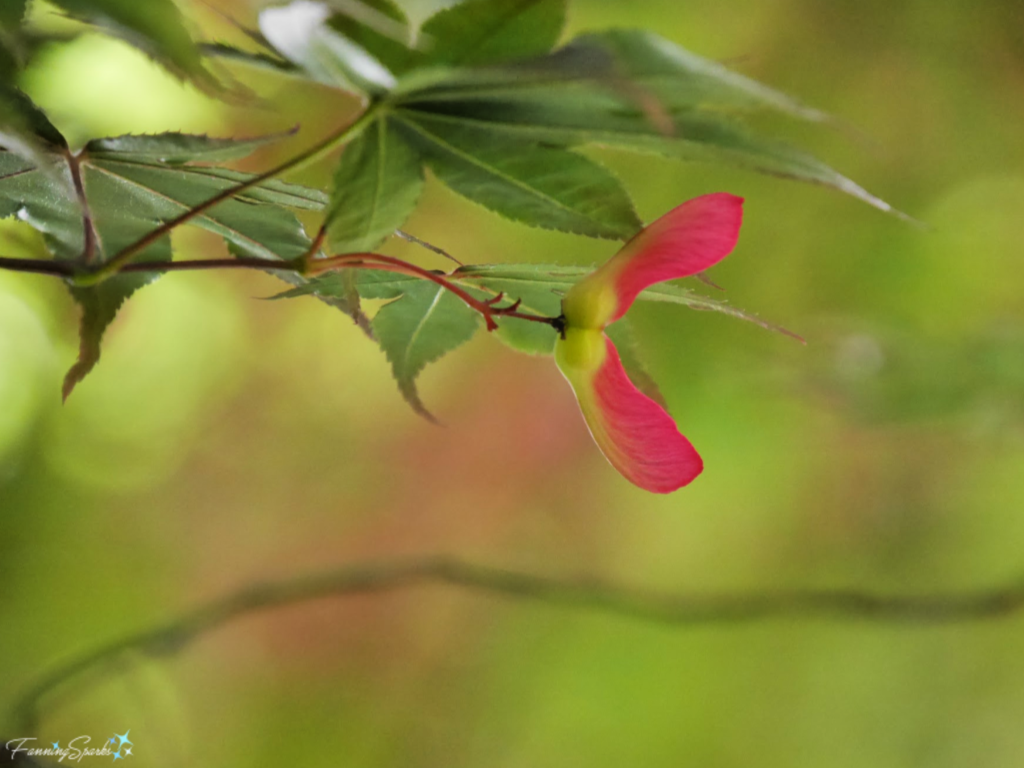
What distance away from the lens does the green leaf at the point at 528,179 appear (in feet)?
0.50

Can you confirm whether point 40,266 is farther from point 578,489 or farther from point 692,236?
point 578,489

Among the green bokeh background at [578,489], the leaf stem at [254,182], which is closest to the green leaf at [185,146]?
the leaf stem at [254,182]

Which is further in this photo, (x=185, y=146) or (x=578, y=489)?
(x=578, y=489)

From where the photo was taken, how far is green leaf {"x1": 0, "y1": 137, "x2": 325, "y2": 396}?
0.56 feet

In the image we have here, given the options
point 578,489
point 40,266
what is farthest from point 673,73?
point 578,489

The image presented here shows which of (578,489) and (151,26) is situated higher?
(151,26)

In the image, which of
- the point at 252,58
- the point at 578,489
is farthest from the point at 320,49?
the point at 578,489

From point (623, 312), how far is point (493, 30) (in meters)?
0.06

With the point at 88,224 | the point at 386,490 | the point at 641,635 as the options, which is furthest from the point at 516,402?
the point at 88,224

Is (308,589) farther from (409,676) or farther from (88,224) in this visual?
(88,224)

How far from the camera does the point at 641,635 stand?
0.77 m

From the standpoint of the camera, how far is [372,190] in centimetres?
15

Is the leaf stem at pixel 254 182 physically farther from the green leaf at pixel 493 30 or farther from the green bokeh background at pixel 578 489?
the green bokeh background at pixel 578 489

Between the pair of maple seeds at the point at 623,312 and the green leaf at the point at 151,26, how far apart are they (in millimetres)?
78
